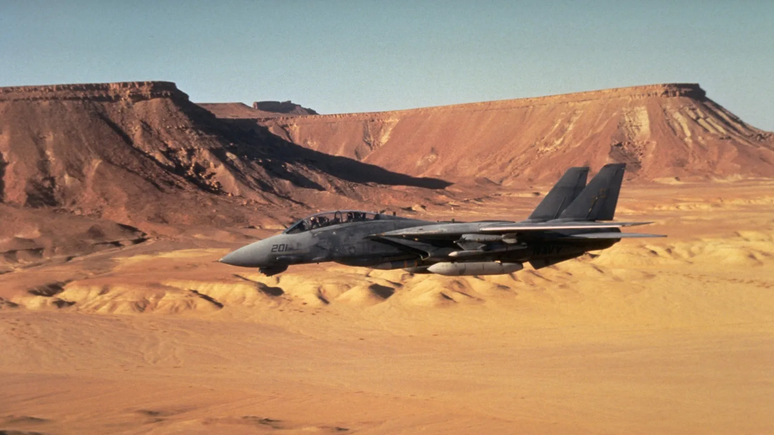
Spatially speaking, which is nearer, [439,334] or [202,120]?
[439,334]

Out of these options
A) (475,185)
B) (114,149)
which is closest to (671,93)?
(475,185)

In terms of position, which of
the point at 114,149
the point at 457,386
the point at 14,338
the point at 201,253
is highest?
the point at 114,149

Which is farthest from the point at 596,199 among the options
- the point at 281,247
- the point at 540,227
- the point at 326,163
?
the point at 326,163

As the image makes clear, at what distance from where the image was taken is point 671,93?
159m

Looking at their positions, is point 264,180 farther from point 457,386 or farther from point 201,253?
point 457,386

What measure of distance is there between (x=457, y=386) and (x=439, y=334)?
9.05 meters

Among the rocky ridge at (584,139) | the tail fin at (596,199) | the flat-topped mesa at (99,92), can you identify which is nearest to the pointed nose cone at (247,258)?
the tail fin at (596,199)

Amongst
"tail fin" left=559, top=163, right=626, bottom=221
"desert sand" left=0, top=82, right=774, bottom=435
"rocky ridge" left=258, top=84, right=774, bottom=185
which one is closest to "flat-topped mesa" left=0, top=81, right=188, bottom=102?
"desert sand" left=0, top=82, right=774, bottom=435

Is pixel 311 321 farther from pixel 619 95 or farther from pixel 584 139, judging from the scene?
pixel 619 95

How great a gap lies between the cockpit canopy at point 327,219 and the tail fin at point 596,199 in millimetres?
9009

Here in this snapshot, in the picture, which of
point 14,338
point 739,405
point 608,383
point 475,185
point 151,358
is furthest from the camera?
point 475,185

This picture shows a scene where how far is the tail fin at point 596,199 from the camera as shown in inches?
1215

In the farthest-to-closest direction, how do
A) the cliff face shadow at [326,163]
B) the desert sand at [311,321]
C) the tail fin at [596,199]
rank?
1. the cliff face shadow at [326,163]
2. the tail fin at [596,199]
3. the desert sand at [311,321]

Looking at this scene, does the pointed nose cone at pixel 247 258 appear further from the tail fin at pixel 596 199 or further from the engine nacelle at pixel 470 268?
the tail fin at pixel 596 199
